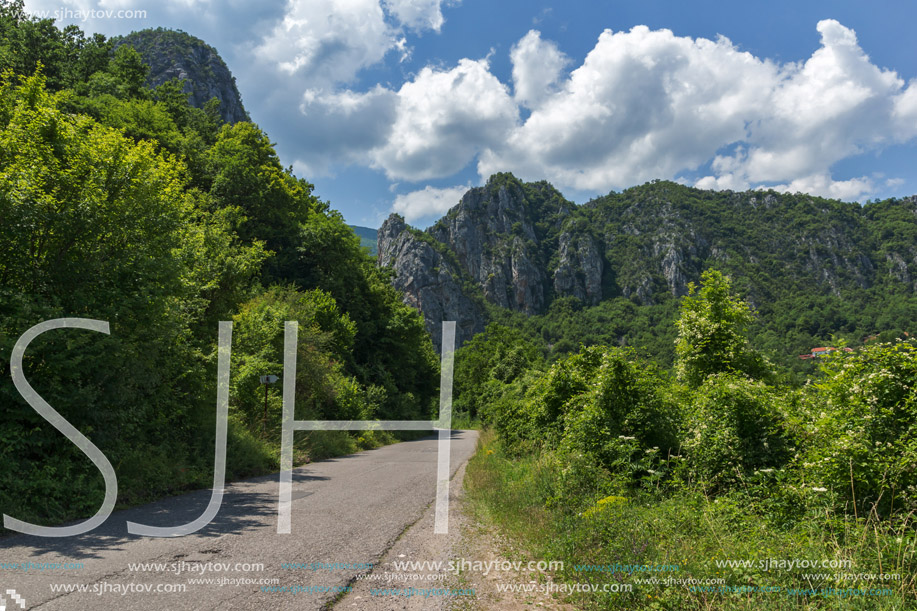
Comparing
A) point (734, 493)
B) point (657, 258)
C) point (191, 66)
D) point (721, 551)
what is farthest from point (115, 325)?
Result: point (657, 258)

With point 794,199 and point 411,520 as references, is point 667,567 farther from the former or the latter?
point 794,199

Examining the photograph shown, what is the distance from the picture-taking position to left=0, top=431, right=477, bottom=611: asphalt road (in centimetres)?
435

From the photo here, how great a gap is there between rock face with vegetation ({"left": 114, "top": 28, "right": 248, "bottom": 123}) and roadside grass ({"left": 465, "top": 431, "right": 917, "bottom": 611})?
9692 centimetres

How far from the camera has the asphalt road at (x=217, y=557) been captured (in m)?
4.35

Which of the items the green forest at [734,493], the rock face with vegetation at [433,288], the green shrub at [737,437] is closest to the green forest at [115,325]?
the green forest at [734,493]

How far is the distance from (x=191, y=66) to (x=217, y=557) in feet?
367

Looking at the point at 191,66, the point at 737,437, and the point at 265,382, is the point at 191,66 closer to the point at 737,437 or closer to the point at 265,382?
the point at 265,382

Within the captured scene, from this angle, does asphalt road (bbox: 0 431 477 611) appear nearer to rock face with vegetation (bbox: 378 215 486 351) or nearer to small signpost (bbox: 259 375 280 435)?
small signpost (bbox: 259 375 280 435)

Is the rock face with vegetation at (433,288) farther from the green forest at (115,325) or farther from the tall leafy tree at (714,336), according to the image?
the tall leafy tree at (714,336)

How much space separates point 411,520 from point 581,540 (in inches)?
135

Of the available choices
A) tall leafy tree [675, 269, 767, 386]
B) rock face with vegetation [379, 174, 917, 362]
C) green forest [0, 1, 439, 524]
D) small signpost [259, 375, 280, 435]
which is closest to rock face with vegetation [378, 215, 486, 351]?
rock face with vegetation [379, 174, 917, 362]

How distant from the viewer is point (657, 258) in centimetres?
14175

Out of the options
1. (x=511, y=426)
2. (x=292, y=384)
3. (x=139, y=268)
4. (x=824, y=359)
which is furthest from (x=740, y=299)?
(x=292, y=384)

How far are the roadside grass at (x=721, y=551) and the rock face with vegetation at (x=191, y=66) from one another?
96.9m
